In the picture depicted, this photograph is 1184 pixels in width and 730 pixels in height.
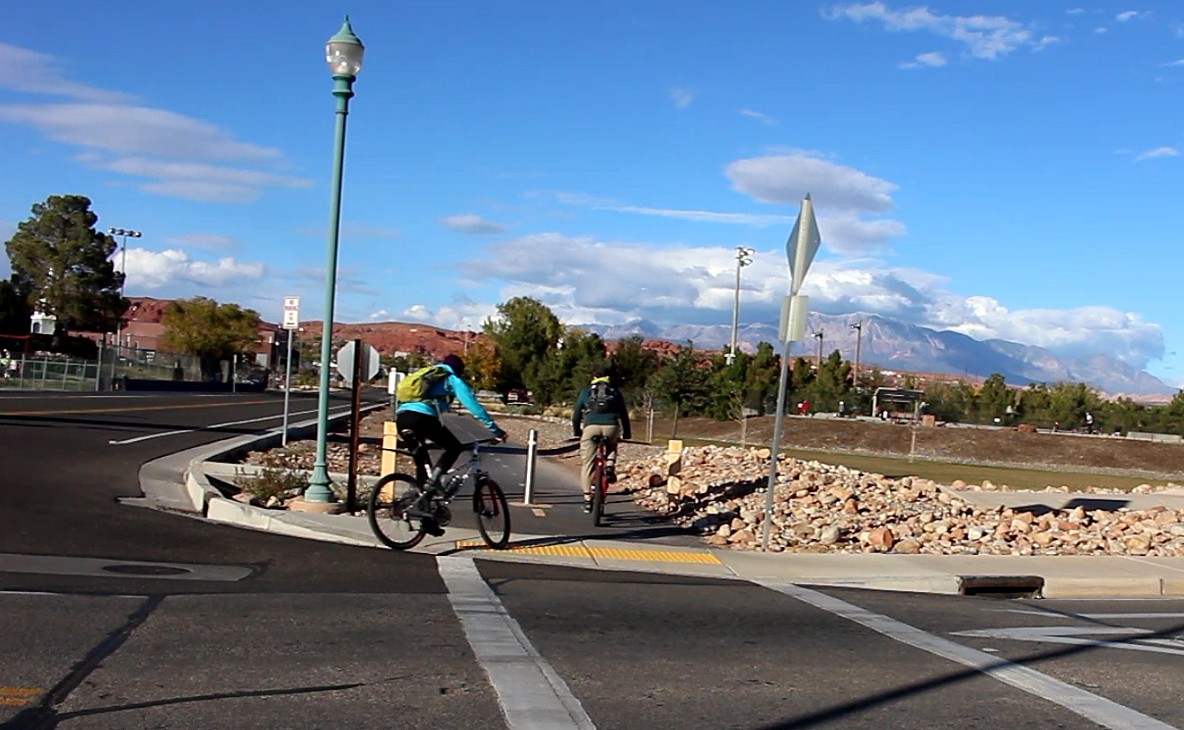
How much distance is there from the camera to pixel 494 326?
107062 mm

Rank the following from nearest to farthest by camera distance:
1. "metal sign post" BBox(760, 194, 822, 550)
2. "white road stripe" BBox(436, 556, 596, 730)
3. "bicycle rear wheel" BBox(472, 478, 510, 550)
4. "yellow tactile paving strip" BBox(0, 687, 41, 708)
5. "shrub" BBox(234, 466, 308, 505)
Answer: "yellow tactile paving strip" BBox(0, 687, 41, 708)
"white road stripe" BBox(436, 556, 596, 730)
"bicycle rear wheel" BBox(472, 478, 510, 550)
"metal sign post" BBox(760, 194, 822, 550)
"shrub" BBox(234, 466, 308, 505)

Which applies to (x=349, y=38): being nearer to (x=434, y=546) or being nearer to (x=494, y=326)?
(x=434, y=546)

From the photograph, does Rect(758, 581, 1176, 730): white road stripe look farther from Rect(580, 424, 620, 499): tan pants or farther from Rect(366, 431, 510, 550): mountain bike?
Rect(580, 424, 620, 499): tan pants

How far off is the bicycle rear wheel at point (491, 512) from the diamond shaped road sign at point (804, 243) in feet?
12.7

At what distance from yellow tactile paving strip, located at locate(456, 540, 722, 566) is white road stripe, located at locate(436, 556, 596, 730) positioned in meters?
2.28

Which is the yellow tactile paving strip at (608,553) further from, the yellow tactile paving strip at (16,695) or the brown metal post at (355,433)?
the yellow tactile paving strip at (16,695)

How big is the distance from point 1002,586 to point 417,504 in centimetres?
572

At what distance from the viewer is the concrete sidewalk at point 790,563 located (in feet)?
37.8

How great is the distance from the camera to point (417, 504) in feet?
36.7

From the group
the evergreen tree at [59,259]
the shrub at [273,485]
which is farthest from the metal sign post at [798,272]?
the evergreen tree at [59,259]

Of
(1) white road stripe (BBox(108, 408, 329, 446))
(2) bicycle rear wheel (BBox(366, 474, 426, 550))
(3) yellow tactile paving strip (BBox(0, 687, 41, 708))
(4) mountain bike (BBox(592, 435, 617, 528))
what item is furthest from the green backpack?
(1) white road stripe (BBox(108, 408, 329, 446))

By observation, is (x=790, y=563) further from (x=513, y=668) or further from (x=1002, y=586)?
(x=513, y=668)

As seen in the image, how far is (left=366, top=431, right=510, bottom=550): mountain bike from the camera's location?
11.2 meters

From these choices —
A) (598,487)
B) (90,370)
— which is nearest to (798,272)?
(598,487)
